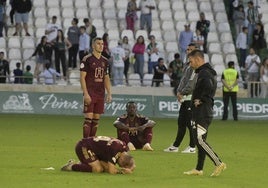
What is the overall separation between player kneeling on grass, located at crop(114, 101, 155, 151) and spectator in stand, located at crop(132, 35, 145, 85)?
17237 millimetres

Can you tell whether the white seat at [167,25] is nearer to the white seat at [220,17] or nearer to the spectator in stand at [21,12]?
the white seat at [220,17]

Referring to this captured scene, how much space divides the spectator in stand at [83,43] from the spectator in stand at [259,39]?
22.3 feet

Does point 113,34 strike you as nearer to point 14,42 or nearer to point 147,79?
point 14,42

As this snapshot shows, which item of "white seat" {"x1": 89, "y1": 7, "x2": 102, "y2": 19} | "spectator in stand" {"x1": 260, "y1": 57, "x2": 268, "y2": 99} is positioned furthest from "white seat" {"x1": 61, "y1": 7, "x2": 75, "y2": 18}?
"spectator in stand" {"x1": 260, "y1": 57, "x2": 268, "y2": 99}

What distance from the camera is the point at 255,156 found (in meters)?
20.5

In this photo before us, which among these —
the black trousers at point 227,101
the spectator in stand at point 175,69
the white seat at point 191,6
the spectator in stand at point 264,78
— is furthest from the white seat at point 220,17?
the black trousers at point 227,101

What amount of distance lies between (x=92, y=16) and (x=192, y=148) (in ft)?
74.0

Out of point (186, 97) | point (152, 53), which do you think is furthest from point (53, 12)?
point (186, 97)

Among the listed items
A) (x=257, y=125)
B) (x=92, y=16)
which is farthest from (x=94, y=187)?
(x=92, y=16)

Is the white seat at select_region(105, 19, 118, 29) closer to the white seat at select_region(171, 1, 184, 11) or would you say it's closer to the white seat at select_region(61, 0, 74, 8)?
the white seat at select_region(61, 0, 74, 8)

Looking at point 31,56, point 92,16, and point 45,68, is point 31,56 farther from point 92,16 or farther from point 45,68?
point 92,16

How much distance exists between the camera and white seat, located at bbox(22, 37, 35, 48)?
132 feet

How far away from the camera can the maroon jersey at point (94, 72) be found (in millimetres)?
20719

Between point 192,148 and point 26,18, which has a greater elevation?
point 26,18
